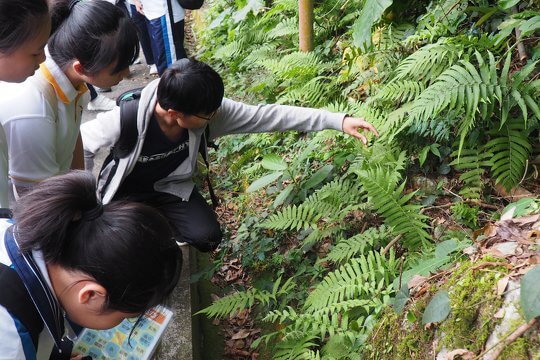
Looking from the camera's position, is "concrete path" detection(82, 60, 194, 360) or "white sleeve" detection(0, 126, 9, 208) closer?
"white sleeve" detection(0, 126, 9, 208)

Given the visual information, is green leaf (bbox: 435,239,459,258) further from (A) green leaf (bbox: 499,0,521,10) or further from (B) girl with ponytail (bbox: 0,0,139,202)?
(B) girl with ponytail (bbox: 0,0,139,202)

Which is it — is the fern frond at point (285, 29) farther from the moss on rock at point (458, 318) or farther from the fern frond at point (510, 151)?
the moss on rock at point (458, 318)

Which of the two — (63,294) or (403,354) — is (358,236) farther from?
(63,294)

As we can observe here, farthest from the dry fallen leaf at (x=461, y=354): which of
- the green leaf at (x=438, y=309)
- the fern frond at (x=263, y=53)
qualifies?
the fern frond at (x=263, y=53)

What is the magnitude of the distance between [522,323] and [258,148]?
13.0 feet

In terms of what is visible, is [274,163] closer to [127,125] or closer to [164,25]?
[127,125]

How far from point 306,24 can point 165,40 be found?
75.6 inches

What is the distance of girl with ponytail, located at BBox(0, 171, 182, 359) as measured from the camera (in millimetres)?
1740

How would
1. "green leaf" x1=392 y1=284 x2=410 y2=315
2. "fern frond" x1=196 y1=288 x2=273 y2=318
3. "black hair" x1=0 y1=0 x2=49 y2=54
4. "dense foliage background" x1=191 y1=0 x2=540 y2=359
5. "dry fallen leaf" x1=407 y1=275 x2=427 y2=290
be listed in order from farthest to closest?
"fern frond" x1=196 y1=288 x2=273 y2=318, "dense foliage background" x1=191 y1=0 x2=540 y2=359, "dry fallen leaf" x1=407 y1=275 x2=427 y2=290, "green leaf" x1=392 y1=284 x2=410 y2=315, "black hair" x1=0 y1=0 x2=49 y2=54

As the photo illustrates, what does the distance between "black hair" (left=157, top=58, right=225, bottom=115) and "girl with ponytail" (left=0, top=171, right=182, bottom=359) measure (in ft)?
4.78

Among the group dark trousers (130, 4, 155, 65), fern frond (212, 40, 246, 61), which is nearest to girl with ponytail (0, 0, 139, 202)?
dark trousers (130, 4, 155, 65)

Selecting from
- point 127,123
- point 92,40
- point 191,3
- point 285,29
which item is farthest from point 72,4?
point 285,29

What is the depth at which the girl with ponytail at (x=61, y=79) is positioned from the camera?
2746 mm

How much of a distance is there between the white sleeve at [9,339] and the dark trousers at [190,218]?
248 centimetres
